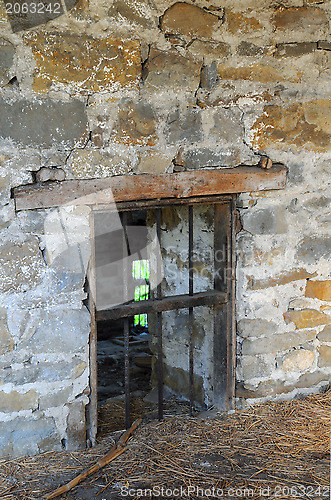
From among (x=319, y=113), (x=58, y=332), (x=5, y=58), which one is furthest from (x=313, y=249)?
(x=5, y=58)

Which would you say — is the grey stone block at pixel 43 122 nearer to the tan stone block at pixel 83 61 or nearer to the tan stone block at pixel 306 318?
the tan stone block at pixel 83 61

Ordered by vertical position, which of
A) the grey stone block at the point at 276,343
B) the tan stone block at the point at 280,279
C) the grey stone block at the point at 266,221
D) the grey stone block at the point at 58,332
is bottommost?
the grey stone block at the point at 276,343

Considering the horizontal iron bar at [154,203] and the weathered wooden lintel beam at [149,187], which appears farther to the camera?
the horizontal iron bar at [154,203]

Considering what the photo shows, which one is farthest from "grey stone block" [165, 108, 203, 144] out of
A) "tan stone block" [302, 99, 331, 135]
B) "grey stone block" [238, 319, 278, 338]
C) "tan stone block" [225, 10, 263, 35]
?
"grey stone block" [238, 319, 278, 338]

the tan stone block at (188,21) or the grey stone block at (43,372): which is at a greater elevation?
the tan stone block at (188,21)

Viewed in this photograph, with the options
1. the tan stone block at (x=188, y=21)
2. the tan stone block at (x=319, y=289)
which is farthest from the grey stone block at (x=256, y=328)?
the tan stone block at (x=188, y=21)

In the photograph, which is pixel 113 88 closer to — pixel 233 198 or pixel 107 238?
pixel 233 198

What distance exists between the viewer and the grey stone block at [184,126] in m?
2.79

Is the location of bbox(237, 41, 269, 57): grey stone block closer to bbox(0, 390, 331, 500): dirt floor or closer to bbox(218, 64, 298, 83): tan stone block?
bbox(218, 64, 298, 83): tan stone block

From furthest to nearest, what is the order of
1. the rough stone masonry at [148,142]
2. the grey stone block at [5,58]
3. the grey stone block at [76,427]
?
1. the grey stone block at [76,427]
2. the rough stone masonry at [148,142]
3. the grey stone block at [5,58]

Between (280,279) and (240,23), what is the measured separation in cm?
140

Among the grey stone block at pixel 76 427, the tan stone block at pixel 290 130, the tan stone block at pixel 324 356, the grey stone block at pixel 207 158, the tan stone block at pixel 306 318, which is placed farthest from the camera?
the tan stone block at pixel 324 356

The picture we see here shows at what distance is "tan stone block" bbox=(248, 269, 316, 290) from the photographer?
313 centimetres

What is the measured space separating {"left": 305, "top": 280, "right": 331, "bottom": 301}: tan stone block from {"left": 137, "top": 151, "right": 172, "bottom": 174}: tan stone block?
1.15m
